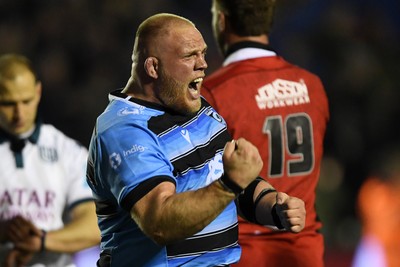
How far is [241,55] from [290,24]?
746cm

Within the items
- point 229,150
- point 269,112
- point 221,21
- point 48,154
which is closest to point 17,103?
point 48,154

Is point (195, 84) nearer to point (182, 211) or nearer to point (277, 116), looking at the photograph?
point (182, 211)

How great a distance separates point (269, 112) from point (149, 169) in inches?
66.1

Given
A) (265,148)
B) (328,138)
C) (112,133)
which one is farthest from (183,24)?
(328,138)

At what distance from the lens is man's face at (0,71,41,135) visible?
587 cm

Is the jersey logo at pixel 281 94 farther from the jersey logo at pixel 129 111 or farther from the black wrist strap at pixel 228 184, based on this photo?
the black wrist strap at pixel 228 184

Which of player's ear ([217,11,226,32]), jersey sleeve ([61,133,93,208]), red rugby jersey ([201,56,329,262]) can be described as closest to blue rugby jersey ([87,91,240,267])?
red rugby jersey ([201,56,329,262])

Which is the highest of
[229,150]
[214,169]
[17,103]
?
[229,150]

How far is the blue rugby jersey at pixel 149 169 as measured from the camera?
3926 mm

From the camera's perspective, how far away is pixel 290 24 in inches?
510

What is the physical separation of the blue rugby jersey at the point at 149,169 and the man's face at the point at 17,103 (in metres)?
1.68

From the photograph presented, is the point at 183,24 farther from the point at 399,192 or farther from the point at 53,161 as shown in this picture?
the point at 399,192

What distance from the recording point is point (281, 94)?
18.1 feet

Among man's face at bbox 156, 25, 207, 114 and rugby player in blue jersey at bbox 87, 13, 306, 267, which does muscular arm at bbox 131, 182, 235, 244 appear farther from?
man's face at bbox 156, 25, 207, 114
